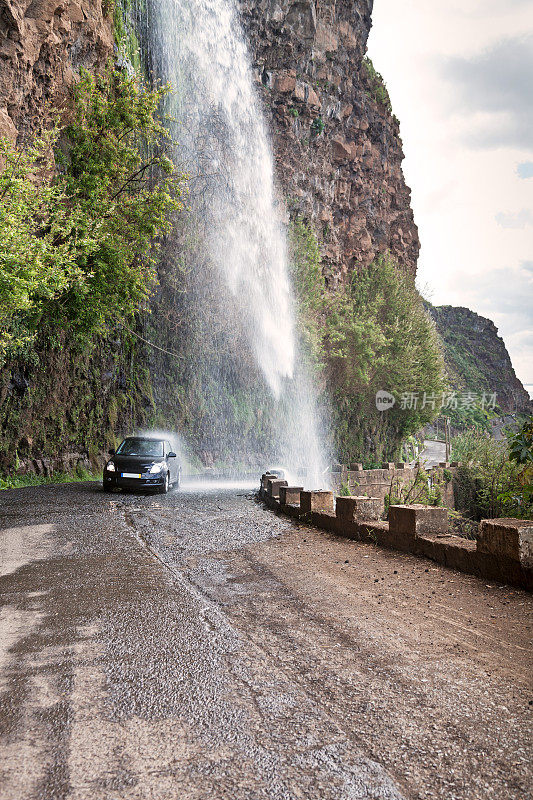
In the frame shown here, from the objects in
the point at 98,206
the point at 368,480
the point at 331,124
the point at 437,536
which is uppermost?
the point at 331,124

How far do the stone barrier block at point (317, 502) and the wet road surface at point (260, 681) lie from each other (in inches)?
140

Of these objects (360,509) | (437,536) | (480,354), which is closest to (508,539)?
(437,536)

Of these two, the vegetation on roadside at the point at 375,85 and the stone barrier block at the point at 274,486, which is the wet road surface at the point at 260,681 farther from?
the vegetation on roadside at the point at 375,85

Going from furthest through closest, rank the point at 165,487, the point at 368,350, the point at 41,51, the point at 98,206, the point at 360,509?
the point at 368,350, the point at 41,51, the point at 98,206, the point at 165,487, the point at 360,509

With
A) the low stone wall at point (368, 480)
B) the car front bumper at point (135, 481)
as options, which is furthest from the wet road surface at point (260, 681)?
the low stone wall at point (368, 480)

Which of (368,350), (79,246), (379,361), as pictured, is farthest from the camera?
(379,361)

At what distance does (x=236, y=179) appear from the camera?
36.6 m

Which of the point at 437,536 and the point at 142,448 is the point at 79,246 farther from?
the point at 437,536

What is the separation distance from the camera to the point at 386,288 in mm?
44281

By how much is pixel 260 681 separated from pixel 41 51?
2018 centimetres

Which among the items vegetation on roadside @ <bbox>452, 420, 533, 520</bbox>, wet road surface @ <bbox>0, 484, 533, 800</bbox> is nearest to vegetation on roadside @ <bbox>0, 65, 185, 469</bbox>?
wet road surface @ <bbox>0, 484, 533, 800</bbox>

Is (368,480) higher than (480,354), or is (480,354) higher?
(480,354)

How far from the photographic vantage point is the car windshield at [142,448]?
54.9 ft

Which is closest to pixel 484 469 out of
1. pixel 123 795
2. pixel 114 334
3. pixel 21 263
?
pixel 114 334
